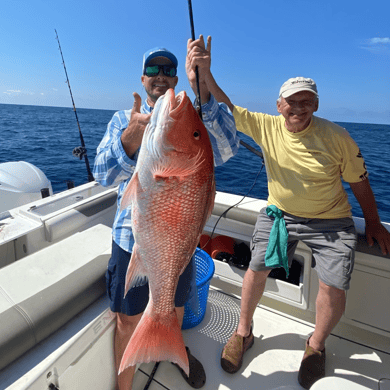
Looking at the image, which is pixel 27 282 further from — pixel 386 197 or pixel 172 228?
pixel 386 197

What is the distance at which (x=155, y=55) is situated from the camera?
5.54ft

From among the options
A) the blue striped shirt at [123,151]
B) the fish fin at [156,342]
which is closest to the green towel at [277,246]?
the blue striped shirt at [123,151]

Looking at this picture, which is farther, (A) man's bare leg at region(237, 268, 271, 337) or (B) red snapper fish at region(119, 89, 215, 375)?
(A) man's bare leg at region(237, 268, 271, 337)

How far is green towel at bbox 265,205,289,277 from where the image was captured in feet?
7.47

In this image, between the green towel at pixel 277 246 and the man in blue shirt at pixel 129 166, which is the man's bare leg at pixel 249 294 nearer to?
the green towel at pixel 277 246

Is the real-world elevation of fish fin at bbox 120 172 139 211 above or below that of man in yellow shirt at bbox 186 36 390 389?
above

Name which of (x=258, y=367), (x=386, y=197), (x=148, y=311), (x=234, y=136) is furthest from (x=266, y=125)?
(x=386, y=197)

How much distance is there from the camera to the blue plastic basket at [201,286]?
2.57 metres

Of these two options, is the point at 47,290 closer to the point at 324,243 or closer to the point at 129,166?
the point at 129,166

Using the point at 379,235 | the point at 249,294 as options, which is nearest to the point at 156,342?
the point at 249,294

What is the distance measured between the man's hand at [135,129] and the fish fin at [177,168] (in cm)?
23

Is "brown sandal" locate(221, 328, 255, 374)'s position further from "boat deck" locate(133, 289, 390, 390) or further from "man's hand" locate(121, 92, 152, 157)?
"man's hand" locate(121, 92, 152, 157)

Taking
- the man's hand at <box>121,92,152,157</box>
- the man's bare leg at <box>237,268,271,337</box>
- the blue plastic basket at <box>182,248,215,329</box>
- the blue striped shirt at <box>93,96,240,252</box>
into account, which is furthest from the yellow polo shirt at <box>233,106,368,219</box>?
the man's hand at <box>121,92,152,157</box>

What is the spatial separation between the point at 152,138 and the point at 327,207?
1.63 m
